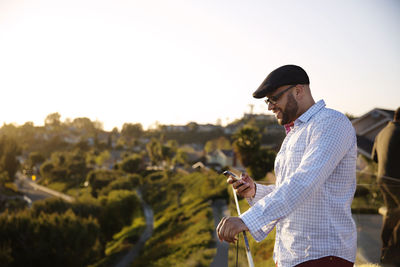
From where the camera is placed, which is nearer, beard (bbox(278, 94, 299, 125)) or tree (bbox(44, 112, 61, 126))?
beard (bbox(278, 94, 299, 125))

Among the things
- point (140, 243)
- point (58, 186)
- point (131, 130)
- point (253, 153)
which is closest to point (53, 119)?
point (131, 130)

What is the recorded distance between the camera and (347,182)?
175cm

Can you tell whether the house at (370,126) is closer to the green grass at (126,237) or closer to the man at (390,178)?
the man at (390,178)

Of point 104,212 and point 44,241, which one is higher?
point 44,241

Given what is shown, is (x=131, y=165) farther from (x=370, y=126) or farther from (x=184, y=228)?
(x=370, y=126)

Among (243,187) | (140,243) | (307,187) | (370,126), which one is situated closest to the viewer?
(307,187)

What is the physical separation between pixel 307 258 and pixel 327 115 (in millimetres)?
847

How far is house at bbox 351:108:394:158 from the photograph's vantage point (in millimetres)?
19208

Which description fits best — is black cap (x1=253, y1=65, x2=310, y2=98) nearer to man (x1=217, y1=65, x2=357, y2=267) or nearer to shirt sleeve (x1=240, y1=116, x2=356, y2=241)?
man (x1=217, y1=65, x2=357, y2=267)

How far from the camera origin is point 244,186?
2.18 meters

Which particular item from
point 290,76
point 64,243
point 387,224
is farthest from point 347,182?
point 64,243

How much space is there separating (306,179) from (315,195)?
252 millimetres

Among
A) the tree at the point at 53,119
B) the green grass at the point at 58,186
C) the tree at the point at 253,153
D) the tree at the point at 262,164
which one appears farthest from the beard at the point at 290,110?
the tree at the point at 53,119

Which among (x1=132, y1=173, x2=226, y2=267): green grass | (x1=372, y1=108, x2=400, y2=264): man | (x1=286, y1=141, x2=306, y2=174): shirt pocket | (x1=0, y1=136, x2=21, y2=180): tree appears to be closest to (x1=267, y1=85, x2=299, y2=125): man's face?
(x1=286, y1=141, x2=306, y2=174): shirt pocket
